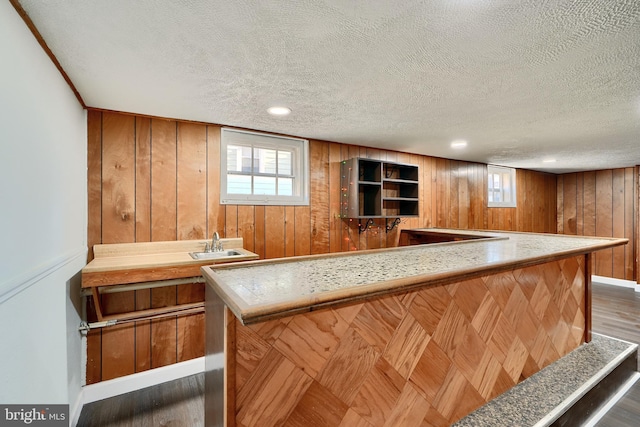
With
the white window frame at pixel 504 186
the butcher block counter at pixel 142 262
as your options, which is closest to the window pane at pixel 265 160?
the butcher block counter at pixel 142 262

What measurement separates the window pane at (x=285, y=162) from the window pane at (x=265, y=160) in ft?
0.23

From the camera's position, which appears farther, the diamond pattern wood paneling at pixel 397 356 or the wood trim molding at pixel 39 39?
the wood trim molding at pixel 39 39

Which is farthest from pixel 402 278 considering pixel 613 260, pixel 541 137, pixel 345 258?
pixel 613 260

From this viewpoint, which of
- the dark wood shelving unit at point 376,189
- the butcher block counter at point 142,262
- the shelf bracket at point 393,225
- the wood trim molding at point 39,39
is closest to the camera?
the wood trim molding at point 39,39

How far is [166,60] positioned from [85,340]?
2.00 metres

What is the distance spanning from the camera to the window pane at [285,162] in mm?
3025

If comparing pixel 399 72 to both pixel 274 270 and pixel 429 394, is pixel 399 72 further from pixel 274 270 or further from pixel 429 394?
pixel 429 394

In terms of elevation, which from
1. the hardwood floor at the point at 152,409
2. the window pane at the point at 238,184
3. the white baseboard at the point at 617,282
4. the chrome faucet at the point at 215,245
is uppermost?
the window pane at the point at 238,184

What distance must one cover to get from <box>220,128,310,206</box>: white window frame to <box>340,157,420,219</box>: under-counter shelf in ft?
1.60

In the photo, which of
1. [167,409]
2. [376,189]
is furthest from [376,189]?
[167,409]

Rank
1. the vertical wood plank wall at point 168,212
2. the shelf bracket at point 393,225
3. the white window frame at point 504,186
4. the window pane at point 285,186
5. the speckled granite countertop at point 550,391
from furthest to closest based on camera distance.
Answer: the white window frame at point 504,186, the shelf bracket at point 393,225, the window pane at point 285,186, the vertical wood plank wall at point 168,212, the speckled granite countertop at point 550,391

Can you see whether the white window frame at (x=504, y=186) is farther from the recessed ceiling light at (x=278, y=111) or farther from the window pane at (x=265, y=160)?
the recessed ceiling light at (x=278, y=111)

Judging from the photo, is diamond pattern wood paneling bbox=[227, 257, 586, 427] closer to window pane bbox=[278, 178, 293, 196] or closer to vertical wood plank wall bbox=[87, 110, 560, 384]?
vertical wood plank wall bbox=[87, 110, 560, 384]

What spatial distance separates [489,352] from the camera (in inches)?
55.7
